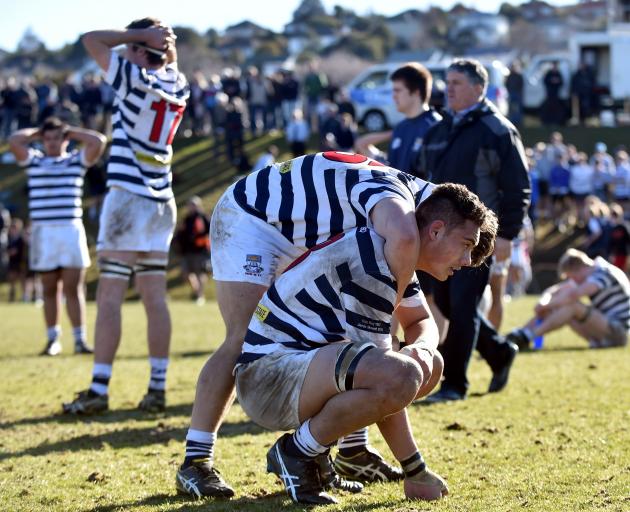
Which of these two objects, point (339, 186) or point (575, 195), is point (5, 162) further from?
point (339, 186)

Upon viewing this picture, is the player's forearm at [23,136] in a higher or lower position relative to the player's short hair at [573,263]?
higher

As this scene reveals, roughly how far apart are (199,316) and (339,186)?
12689mm

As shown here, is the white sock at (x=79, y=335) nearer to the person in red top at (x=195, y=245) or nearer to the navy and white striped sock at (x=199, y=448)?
the navy and white striped sock at (x=199, y=448)

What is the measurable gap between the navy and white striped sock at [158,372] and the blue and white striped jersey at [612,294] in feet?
20.1

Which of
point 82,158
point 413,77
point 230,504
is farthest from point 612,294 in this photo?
point 230,504

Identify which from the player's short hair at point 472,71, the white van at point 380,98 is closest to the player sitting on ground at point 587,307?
the player's short hair at point 472,71

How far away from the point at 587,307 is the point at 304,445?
7914 millimetres

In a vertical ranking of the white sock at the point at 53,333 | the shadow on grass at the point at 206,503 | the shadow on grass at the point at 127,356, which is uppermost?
the shadow on grass at the point at 206,503

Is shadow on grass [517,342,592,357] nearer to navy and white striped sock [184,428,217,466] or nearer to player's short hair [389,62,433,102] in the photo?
player's short hair [389,62,433,102]

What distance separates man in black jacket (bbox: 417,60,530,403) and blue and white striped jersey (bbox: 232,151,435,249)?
2881 mm

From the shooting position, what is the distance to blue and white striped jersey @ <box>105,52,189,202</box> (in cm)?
732

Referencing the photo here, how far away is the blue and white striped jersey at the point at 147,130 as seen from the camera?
732 cm

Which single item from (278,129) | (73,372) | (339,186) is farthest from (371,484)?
(278,129)

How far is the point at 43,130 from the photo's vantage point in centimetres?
1056
